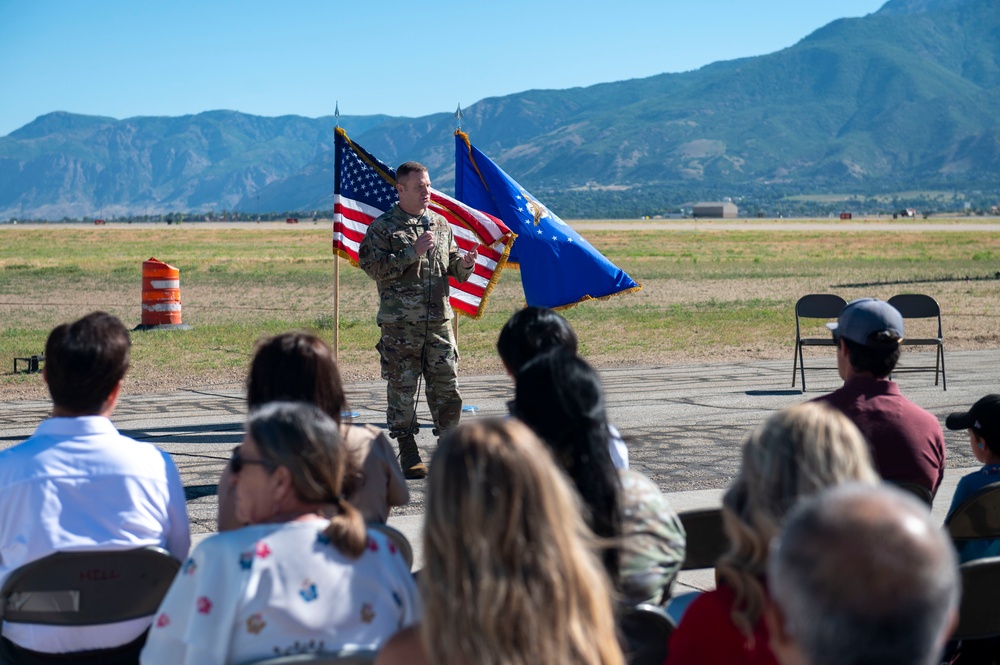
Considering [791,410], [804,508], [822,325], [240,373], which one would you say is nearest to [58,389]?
[791,410]

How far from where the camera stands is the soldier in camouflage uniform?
25.3 feet

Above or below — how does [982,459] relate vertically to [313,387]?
below

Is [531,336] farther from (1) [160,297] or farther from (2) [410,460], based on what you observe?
(1) [160,297]

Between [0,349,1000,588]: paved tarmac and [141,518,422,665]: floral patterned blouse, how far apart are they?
3147mm

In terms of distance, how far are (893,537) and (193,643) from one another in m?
1.62

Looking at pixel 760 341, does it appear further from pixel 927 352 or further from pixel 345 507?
pixel 345 507

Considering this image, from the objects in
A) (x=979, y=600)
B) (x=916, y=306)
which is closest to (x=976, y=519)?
(x=979, y=600)

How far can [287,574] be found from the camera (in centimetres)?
255

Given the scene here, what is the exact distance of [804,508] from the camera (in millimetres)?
1565

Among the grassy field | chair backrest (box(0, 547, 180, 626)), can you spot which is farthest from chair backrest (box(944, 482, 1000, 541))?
the grassy field

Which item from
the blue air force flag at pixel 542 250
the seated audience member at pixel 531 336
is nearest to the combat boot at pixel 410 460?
the blue air force flag at pixel 542 250

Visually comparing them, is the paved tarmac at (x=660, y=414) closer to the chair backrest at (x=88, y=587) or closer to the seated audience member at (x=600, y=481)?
the seated audience member at (x=600, y=481)

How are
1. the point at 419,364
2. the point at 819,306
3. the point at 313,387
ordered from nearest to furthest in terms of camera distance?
the point at 313,387, the point at 419,364, the point at 819,306

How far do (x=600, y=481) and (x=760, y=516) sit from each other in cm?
73
